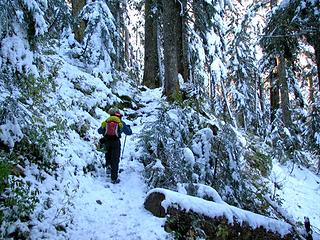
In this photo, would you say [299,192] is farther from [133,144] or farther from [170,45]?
[170,45]

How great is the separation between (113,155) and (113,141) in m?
0.35

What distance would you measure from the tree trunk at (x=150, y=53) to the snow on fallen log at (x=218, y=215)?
10.8 metres

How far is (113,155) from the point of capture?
838cm

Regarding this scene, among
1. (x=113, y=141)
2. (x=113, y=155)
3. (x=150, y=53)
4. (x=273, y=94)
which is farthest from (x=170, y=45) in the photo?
(x=273, y=94)

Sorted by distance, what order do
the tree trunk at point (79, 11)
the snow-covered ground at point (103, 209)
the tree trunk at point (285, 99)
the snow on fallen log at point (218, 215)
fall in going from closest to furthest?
the snow-covered ground at point (103, 209) < the snow on fallen log at point (218, 215) < the tree trunk at point (79, 11) < the tree trunk at point (285, 99)

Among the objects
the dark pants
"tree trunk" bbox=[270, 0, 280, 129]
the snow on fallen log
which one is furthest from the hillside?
"tree trunk" bbox=[270, 0, 280, 129]

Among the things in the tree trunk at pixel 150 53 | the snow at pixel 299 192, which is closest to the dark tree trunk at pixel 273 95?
the snow at pixel 299 192

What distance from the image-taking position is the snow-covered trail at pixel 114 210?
5645 mm

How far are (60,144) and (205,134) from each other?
335 centimetres

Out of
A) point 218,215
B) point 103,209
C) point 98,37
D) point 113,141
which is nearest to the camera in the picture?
point 218,215

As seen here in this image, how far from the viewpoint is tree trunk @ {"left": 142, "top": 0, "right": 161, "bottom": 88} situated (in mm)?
16438

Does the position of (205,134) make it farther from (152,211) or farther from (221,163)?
(152,211)

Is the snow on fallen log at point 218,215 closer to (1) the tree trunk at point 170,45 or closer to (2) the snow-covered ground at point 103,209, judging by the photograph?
(2) the snow-covered ground at point 103,209

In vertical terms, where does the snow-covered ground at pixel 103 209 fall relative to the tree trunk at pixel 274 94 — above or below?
below
